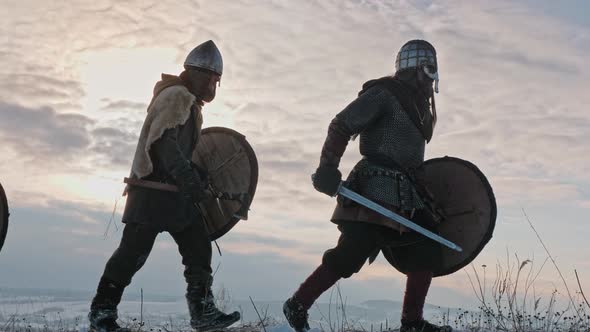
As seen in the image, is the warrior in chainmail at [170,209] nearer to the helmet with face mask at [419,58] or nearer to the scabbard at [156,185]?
the scabbard at [156,185]

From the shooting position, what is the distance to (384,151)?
526 cm

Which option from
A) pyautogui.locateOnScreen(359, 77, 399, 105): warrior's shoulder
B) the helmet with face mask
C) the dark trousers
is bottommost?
the dark trousers

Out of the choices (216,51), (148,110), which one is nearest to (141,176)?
(148,110)

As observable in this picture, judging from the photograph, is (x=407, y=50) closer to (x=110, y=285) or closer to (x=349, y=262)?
(x=349, y=262)

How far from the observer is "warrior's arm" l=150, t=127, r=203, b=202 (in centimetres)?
495

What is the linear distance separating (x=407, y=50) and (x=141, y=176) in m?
2.18

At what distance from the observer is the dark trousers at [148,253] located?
16.6 feet

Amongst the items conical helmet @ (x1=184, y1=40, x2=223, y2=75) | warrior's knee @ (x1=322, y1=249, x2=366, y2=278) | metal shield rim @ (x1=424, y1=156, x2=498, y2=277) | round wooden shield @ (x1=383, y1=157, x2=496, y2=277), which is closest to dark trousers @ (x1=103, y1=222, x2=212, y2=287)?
warrior's knee @ (x1=322, y1=249, x2=366, y2=278)

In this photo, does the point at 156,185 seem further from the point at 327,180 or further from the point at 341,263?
the point at 341,263

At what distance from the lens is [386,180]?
17.0 ft

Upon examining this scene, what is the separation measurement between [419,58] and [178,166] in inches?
77.1

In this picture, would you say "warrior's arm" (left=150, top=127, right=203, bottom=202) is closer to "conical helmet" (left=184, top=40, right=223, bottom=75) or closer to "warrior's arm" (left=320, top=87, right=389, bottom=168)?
"conical helmet" (left=184, top=40, right=223, bottom=75)

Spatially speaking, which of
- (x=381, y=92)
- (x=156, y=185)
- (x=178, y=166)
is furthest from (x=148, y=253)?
(x=381, y=92)

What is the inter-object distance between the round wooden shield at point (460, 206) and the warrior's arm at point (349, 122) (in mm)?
594
